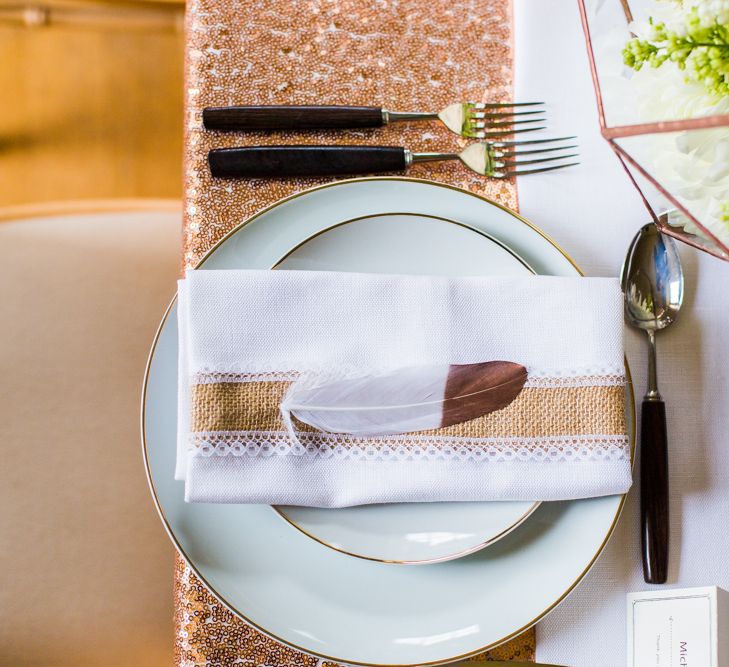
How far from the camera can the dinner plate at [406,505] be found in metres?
0.56

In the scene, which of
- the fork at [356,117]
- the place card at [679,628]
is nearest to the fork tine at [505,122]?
the fork at [356,117]

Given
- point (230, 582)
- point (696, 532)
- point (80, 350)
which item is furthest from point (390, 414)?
point (80, 350)

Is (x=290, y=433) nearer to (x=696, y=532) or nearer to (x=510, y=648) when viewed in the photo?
(x=510, y=648)

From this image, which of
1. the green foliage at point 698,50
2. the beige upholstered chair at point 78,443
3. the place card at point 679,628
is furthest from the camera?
the beige upholstered chair at point 78,443

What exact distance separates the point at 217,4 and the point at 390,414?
1.43 ft

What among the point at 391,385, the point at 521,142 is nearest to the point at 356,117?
the point at 521,142

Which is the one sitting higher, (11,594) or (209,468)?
(209,468)

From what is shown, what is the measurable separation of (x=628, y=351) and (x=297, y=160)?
358 millimetres

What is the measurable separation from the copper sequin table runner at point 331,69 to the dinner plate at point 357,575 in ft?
0.28

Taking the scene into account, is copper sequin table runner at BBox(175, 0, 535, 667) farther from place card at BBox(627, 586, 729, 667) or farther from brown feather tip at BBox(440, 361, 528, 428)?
place card at BBox(627, 586, 729, 667)

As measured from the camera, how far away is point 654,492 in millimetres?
601

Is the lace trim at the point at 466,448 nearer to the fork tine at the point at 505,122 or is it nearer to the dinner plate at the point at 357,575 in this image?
the dinner plate at the point at 357,575

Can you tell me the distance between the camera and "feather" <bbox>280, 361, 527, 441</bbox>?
544 mm

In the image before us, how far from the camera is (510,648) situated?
0.60 metres
